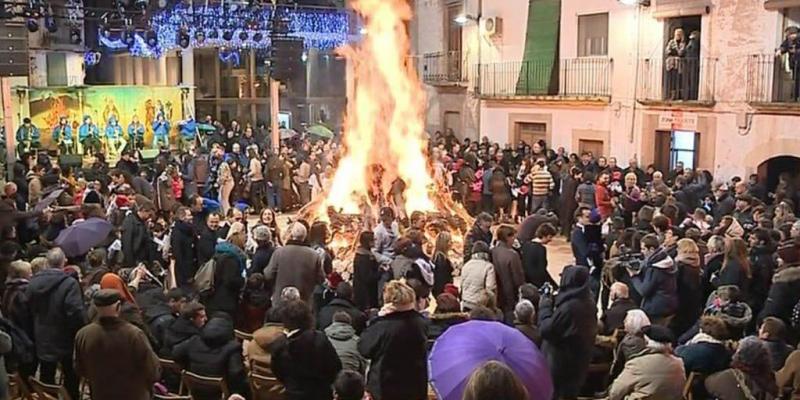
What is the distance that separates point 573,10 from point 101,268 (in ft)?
52.3

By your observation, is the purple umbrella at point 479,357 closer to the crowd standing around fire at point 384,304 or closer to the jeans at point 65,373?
the crowd standing around fire at point 384,304

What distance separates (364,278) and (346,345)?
2.58m

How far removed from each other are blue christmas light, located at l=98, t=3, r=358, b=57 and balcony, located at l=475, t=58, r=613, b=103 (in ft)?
20.3

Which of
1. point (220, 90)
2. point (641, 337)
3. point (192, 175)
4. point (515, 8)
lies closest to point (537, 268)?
point (641, 337)

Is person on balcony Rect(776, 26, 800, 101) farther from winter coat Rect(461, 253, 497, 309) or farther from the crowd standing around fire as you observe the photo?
winter coat Rect(461, 253, 497, 309)

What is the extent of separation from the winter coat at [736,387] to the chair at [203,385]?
319 centimetres

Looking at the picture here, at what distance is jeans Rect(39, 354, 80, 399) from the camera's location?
7.12 meters

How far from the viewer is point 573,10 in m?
21.5

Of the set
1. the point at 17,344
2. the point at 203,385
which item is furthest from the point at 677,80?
the point at 17,344

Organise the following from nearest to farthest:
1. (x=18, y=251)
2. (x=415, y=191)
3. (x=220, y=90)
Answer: (x=18, y=251) < (x=415, y=191) < (x=220, y=90)

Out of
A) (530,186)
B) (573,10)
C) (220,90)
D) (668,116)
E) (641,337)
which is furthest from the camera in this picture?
(220,90)

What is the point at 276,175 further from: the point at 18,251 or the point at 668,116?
the point at 18,251

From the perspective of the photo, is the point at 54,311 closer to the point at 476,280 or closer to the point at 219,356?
the point at 219,356

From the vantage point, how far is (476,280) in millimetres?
8250
